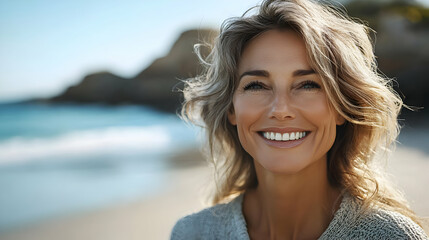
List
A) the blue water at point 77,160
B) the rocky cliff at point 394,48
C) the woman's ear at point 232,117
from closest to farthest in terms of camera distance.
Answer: the woman's ear at point 232,117, the blue water at point 77,160, the rocky cliff at point 394,48

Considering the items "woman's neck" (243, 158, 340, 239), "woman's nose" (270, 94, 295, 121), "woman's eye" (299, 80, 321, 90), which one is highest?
"woman's eye" (299, 80, 321, 90)

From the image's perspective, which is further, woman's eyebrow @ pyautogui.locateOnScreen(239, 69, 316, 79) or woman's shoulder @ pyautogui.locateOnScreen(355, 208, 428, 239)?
woman's eyebrow @ pyautogui.locateOnScreen(239, 69, 316, 79)

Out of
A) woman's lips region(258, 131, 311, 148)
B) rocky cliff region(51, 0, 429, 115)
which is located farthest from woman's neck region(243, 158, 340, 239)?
rocky cliff region(51, 0, 429, 115)

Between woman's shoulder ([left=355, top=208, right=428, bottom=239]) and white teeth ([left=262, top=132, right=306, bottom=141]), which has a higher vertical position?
white teeth ([left=262, top=132, right=306, bottom=141])

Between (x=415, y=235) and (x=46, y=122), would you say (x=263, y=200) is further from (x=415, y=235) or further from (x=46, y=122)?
(x=46, y=122)

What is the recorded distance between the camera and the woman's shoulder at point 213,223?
222cm

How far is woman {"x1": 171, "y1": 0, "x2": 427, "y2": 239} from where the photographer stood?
188 cm

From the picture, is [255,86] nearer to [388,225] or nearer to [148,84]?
[388,225]

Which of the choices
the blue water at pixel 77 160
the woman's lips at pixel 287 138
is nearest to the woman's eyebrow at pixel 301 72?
the woman's lips at pixel 287 138

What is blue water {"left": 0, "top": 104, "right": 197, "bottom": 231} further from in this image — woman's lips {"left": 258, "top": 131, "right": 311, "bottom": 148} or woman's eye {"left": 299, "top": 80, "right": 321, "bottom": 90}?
woman's eye {"left": 299, "top": 80, "right": 321, "bottom": 90}

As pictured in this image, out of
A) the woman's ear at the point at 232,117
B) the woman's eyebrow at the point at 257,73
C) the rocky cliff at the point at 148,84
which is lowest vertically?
the rocky cliff at the point at 148,84

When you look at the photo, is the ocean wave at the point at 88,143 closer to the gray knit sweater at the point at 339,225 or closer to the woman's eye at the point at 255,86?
the gray knit sweater at the point at 339,225

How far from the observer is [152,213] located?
17.0 ft

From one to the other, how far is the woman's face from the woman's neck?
0.15 meters
